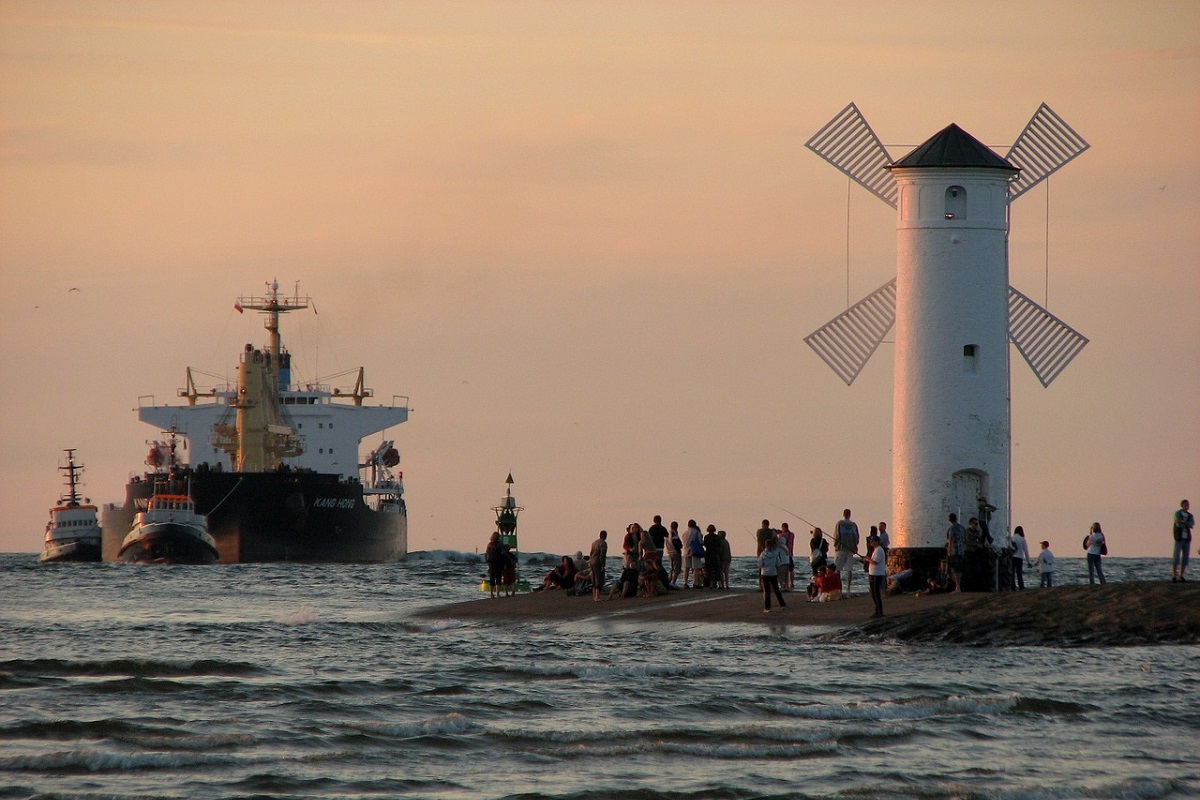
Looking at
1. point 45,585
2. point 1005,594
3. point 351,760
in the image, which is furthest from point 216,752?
point 45,585

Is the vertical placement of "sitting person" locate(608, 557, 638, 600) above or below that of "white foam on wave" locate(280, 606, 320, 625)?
above

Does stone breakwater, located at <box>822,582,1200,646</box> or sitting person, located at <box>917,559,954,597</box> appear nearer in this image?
stone breakwater, located at <box>822,582,1200,646</box>

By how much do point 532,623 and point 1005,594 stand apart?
25.9 ft

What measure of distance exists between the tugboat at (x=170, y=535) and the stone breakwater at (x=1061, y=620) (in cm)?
5255

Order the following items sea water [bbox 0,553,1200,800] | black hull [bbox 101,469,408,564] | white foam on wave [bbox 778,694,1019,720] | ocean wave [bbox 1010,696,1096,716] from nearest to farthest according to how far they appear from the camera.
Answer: sea water [bbox 0,553,1200,800], white foam on wave [bbox 778,694,1019,720], ocean wave [bbox 1010,696,1096,716], black hull [bbox 101,469,408,564]

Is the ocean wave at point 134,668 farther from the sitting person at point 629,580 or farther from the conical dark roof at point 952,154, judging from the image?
the conical dark roof at point 952,154

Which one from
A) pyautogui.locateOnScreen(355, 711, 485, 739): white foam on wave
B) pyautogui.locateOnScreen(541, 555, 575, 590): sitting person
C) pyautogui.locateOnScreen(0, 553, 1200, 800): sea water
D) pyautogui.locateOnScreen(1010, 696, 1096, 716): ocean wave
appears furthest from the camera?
pyautogui.locateOnScreen(541, 555, 575, 590): sitting person

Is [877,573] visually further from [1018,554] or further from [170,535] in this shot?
[170,535]

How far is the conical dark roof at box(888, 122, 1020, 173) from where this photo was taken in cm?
2694

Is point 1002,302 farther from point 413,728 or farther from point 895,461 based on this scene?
point 413,728

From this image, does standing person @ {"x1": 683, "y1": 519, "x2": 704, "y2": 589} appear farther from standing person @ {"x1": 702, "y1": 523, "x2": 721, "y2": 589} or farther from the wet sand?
the wet sand

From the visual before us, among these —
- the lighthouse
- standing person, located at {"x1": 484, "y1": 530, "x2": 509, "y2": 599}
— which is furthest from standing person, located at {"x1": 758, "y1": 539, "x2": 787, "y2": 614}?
standing person, located at {"x1": 484, "y1": 530, "x2": 509, "y2": 599}

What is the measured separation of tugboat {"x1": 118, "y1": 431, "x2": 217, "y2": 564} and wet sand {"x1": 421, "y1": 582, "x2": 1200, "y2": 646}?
159ft

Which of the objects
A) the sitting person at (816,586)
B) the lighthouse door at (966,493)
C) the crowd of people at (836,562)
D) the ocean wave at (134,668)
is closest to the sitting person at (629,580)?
the crowd of people at (836,562)
